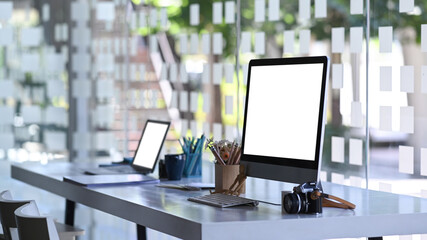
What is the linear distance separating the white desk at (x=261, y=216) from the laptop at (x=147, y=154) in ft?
2.08

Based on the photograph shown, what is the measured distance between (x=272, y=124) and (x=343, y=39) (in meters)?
1.22

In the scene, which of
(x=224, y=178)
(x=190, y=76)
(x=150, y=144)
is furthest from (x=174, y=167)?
(x=190, y=76)

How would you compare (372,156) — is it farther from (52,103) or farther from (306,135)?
(52,103)

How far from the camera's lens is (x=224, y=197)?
2678 millimetres

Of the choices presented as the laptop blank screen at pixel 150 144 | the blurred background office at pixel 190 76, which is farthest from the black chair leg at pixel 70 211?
the blurred background office at pixel 190 76

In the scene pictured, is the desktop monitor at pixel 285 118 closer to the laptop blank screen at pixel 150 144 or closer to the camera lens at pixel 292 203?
the camera lens at pixel 292 203

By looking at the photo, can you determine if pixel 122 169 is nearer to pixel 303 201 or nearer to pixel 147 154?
pixel 147 154

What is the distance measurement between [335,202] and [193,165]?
1.24m

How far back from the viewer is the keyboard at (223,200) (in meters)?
2.54

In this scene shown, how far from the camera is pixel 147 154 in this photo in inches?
147

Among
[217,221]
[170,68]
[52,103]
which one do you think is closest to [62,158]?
[52,103]

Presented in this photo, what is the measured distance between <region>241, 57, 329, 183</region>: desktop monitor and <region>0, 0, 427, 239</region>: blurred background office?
0.88 meters

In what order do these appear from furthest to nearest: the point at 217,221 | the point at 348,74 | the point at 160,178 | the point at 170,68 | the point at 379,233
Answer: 1. the point at 170,68
2. the point at 348,74
3. the point at 160,178
4. the point at 379,233
5. the point at 217,221

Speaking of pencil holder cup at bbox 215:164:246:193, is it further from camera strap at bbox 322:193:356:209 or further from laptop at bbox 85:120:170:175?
laptop at bbox 85:120:170:175
